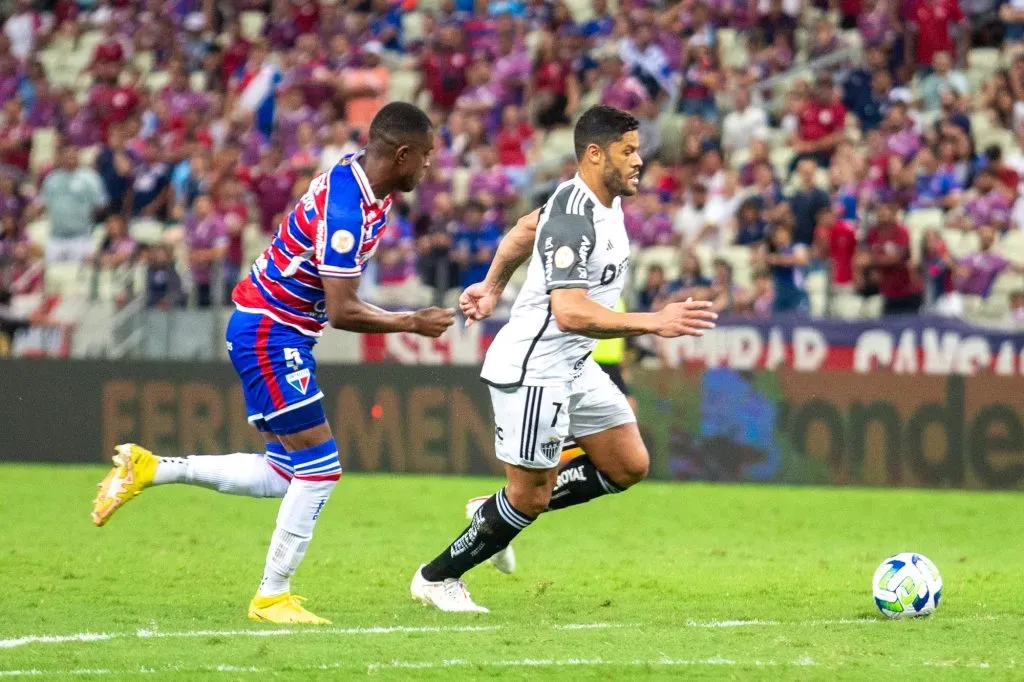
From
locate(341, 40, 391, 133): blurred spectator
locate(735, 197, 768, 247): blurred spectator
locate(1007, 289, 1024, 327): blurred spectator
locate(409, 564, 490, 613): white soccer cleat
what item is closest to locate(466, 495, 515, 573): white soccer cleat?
locate(409, 564, 490, 613): white soccer cleat

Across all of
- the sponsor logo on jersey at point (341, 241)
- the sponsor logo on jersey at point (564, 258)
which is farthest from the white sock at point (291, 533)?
the sponsor logo on jersey at point (564, 258)

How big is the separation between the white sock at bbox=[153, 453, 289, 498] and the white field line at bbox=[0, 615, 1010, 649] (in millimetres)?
960

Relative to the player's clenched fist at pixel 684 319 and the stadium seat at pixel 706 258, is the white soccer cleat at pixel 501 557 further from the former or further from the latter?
the stadium seat at pixel 706 258

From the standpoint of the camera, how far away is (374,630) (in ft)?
24.3

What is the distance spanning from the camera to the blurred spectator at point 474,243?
1758cm

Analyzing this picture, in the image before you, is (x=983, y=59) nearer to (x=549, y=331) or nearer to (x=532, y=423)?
(x=549, y=331)

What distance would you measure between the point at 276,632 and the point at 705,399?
9.49 meters

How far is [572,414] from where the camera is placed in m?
8.41

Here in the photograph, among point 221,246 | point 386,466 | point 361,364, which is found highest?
point 221,246

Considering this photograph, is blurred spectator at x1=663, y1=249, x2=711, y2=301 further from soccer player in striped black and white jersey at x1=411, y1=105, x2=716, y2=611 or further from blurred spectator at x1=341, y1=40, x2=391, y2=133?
soccer player in striped black and white jersey at x1=411, y1=105, x2=716, y2=611

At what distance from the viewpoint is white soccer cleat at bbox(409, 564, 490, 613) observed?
8.06 m

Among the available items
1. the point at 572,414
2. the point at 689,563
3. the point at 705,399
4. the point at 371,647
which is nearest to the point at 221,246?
the point at 705,399

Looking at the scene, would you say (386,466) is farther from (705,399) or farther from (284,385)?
(284,385)

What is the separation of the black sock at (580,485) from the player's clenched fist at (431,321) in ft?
4.67
